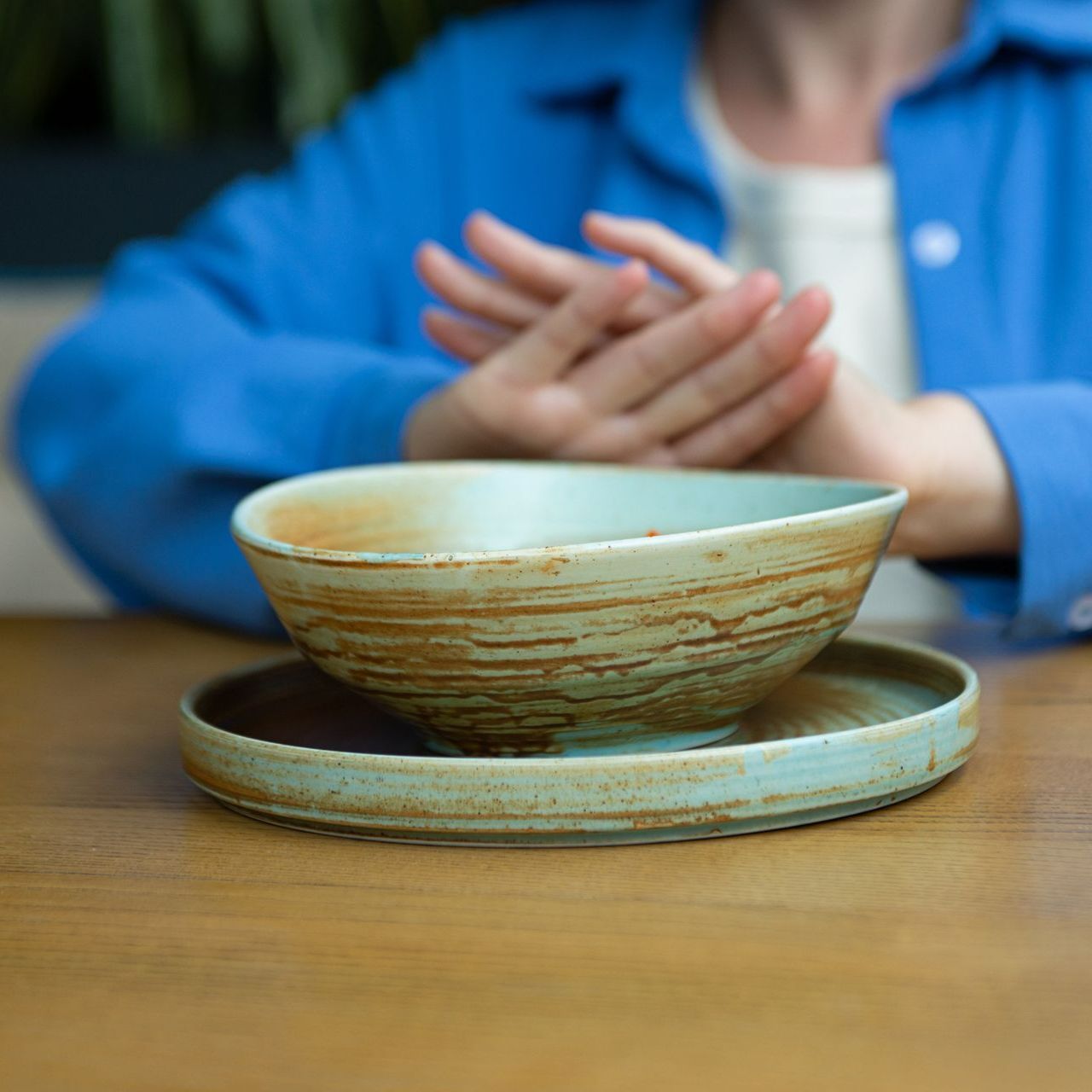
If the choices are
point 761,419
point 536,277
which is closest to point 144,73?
point 536,277

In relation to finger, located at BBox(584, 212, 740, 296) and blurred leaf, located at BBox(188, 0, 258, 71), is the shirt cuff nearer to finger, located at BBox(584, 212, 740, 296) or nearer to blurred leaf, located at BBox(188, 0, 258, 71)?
finger, located at BBox(584, 212, 740, 296)

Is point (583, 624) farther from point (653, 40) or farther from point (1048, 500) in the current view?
point (653, 40)

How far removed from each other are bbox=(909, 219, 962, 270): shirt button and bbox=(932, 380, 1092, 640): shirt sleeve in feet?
0.91

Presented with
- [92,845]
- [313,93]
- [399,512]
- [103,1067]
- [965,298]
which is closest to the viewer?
[103,1067]

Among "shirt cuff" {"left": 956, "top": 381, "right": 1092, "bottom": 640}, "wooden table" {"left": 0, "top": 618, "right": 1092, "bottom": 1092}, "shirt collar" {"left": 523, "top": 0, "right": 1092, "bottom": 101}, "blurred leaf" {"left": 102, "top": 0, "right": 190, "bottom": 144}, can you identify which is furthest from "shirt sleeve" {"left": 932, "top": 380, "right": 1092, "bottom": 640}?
"blurred leaf" {"left": 102, "top": 0, "right": 190, "bottom": 144}

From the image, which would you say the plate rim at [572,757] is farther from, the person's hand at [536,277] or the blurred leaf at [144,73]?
the blurred leaf at [144,73]

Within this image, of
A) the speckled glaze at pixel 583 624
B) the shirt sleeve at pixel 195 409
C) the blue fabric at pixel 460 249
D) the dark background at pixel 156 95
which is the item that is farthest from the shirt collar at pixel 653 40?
the dark background at pixel 156 95

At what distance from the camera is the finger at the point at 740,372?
0.55 meters

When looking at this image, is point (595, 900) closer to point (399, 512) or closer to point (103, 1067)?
point (103, 1067)

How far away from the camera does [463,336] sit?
0.68 m

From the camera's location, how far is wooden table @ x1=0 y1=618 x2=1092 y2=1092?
0.24 metres

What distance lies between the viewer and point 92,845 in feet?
1.20

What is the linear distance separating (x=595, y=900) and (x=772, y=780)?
0.06 m

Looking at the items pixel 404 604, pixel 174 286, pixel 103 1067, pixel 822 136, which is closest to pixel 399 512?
pixel 404 604
